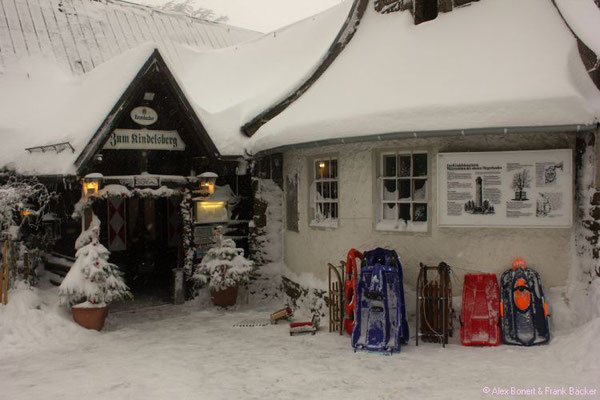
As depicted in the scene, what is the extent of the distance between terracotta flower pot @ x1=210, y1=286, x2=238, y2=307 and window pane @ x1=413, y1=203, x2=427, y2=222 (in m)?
4.00

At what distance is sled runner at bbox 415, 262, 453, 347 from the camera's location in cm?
774

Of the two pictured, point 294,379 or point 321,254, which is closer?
point 294,379

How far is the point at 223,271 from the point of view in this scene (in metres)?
10.5

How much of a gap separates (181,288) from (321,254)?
3.18 m

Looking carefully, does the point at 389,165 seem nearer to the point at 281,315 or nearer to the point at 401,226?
the point at 401,226

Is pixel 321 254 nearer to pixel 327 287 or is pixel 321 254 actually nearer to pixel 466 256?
pixel 327 287

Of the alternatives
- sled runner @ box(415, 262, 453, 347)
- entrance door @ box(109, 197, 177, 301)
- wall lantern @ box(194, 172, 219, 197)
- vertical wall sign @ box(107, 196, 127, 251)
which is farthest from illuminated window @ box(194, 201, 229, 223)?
sled runner @ box(415, 262, 453, 347)

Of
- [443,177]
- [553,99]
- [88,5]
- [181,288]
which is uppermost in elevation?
[88,5]

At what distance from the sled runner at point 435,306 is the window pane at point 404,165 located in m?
1.60

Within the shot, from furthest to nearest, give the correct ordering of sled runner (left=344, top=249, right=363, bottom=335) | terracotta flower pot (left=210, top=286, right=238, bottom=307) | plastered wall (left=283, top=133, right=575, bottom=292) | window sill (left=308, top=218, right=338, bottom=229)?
terracotta flower pot (left=210, top=286, right=238, bottom=307)
window sill (left=308, top=218, right=338, bottom=229)
sled runner (left=344, top=249, right=363, bottom=335)
plastered wall (left=283, top=133, right=575, bottom=292)

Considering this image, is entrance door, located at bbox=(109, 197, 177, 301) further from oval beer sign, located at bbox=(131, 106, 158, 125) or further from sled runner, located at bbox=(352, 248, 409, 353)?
sled runner, located at bbox=(352, 248, 409, 353)

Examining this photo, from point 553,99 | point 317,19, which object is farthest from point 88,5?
point 553,99

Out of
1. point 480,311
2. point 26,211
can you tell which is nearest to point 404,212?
point 480,311

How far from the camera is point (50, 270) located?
1132 centimetres
